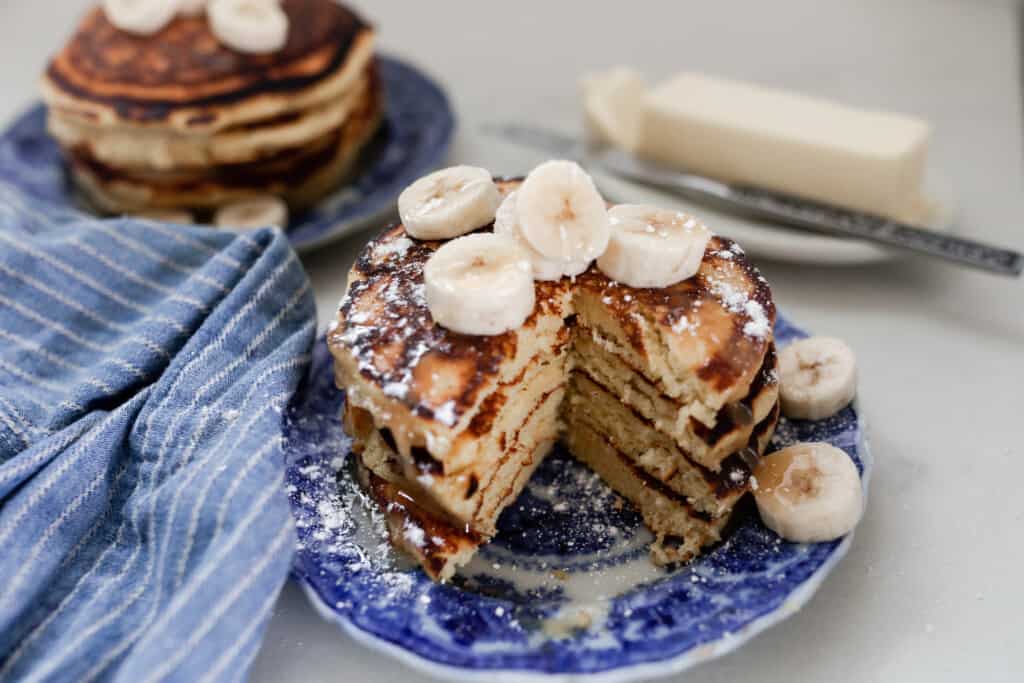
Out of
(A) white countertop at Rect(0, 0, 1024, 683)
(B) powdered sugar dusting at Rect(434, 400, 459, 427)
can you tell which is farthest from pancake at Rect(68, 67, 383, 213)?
(B) powdered sugar dusting at Rect(434, 400, 459, 427)

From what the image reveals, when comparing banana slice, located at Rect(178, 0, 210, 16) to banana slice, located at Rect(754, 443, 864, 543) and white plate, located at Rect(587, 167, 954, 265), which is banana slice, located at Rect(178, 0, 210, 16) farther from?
banana slice, located at Rect(754, 443, 864, 543)

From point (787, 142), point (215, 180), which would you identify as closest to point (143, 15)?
point (215, 180)

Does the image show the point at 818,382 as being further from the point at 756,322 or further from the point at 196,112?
the point at 196,112

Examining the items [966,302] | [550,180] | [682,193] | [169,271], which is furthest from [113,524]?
[966,302]

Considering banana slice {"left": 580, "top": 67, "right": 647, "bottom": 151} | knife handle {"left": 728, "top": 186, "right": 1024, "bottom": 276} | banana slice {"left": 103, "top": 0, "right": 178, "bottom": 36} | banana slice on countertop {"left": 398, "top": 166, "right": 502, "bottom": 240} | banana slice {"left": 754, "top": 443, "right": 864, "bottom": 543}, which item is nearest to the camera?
banana slice {"left": 754, "top": 443, "right": 864, "bottom": 543}

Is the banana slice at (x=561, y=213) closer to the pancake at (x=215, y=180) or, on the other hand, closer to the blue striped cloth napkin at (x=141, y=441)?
the blue striped cloth napkin at (x=141, y=441)

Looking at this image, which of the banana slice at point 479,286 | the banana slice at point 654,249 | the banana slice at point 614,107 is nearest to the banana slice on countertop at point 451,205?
the banana slice at point 479,286
